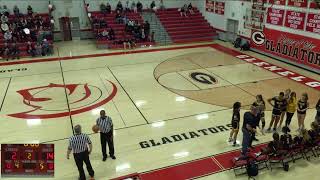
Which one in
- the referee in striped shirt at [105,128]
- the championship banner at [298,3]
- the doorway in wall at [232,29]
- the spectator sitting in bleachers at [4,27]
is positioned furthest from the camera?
the doorway in wall at [232,29]

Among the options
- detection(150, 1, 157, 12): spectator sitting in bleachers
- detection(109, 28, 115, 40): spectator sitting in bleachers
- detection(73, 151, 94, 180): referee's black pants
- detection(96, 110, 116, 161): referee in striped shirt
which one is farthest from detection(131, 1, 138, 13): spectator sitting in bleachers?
detection(73, 151, 94, 180): referee's black pants

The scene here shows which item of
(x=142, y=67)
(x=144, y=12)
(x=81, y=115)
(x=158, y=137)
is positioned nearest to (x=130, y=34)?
(x=144, y=12)

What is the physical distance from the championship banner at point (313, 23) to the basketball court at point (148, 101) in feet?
7.59

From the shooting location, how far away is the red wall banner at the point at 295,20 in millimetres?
17456

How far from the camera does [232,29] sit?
938 inches

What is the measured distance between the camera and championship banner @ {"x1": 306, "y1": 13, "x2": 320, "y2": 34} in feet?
54.1

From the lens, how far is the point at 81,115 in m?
11.9

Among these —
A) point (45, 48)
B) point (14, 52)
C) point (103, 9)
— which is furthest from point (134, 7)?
point (14, 52)

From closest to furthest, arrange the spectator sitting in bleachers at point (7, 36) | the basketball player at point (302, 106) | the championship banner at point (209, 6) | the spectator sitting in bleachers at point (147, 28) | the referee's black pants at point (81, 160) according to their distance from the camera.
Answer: the referee's black pants at point (81, 160), the basketball player at point (302, 106), the spectator sitting in bleachers at point (7, 36), the spectator sitting in bleachers at point (147, 28), the championship banner at point (209, 6)

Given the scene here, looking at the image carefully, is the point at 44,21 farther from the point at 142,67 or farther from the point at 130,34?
the point at 142,67

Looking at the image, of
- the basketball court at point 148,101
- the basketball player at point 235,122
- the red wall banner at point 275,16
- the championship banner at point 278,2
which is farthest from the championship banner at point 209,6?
the basketball player at point 235,122

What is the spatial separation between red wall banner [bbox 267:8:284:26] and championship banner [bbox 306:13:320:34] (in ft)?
6.66

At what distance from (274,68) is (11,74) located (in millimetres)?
14736

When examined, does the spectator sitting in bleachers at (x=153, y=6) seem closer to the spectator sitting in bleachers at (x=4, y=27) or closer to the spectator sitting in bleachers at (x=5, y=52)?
the spectator sitting in bleachers at (x=4, y=27)
